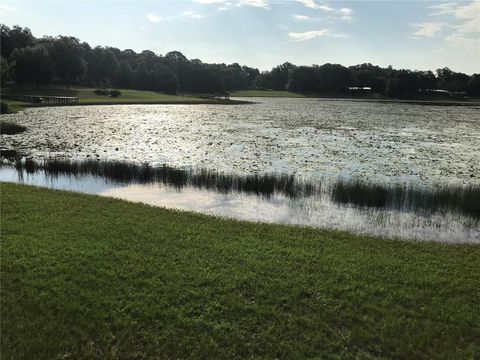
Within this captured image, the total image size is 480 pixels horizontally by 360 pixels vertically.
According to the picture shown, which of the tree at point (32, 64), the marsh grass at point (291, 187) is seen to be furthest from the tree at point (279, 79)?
the marsh grass at point (291, 187)

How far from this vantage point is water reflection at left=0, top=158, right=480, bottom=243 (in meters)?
14.5

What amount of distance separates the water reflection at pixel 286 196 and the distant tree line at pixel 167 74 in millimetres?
45993

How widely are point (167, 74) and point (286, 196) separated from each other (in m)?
110

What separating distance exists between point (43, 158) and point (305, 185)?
51.6ft

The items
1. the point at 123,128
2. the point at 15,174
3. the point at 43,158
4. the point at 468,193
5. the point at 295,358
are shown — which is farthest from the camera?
the point at 123,128

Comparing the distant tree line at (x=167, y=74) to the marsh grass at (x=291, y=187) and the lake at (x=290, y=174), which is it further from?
the marsh grass at (x=291, y=187)

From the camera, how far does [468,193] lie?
17469 millimetres

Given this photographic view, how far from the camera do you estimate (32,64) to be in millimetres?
84688

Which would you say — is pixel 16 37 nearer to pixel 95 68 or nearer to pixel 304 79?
pixel 95 68

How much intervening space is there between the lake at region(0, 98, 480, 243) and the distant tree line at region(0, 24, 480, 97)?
38.1 metres

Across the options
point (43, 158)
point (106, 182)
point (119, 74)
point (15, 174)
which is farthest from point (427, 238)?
point (119, 74)

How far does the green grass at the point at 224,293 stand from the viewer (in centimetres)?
663

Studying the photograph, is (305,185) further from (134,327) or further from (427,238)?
(134,327)

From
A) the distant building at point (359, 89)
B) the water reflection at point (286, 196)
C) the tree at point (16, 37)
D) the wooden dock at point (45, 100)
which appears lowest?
the water reflection at point (286, 196)
